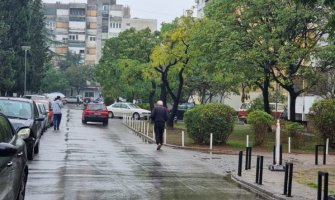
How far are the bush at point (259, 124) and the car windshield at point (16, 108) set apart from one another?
10185 mm

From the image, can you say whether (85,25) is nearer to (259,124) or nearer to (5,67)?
(5,67)

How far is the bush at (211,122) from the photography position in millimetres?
23891

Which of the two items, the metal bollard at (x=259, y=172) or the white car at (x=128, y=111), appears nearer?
the metal bollard at (x=259, y=172)

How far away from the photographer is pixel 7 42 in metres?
56.6

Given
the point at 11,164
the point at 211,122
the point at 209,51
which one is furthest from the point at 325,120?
the point at 11,164

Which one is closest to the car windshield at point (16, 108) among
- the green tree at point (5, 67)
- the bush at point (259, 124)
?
the bush at point (259, 124)

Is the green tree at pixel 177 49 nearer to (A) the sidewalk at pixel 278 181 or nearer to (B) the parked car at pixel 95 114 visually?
(B) the parked car at pixel 95 114

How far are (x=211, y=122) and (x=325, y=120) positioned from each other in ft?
15.2

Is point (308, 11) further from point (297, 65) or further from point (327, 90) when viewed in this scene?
point (327, 90)

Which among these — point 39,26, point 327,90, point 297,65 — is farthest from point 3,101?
point 39,26

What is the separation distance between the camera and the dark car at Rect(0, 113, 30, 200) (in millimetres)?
6477

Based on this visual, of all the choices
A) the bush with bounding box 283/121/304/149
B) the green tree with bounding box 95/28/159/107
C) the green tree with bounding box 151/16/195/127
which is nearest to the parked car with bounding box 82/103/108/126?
the green tree with bounding box 95/28/159/107

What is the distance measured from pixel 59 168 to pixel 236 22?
17473 millimetres

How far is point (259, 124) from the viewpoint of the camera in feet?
79.2
